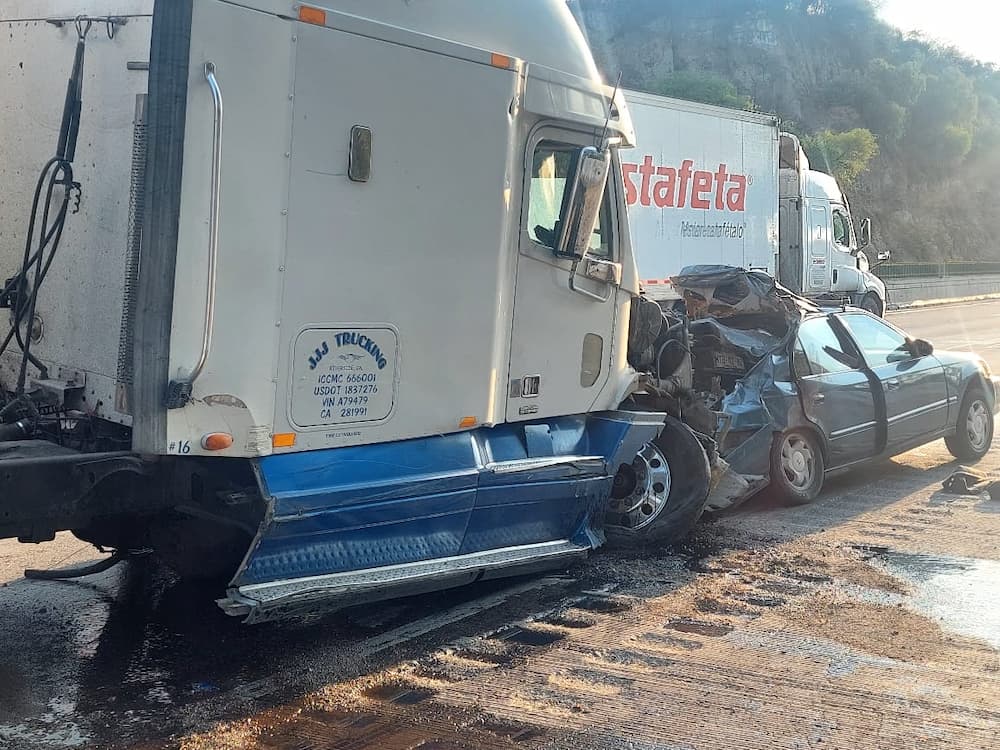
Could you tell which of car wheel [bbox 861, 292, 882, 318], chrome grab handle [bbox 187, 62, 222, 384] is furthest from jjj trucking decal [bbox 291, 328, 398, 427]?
car wheel [bbox 861, 292, 882, 318]

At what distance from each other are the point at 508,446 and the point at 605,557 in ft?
4.34

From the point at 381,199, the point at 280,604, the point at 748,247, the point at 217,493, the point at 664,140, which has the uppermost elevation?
the point at 664,140

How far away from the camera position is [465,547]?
5.60 metres

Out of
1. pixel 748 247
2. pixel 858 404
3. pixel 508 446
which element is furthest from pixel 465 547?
pixel 748 247

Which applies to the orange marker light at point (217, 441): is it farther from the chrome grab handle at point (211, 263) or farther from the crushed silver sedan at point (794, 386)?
the crushed silver sedan at point (794, 386)

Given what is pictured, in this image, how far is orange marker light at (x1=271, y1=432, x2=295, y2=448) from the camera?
15.6ft

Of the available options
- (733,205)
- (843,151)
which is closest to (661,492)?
(733,205)

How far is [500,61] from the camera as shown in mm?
5539

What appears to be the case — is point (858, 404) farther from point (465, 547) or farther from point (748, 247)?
point (748, 247)

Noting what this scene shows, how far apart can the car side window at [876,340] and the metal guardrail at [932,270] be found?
34549 millimetres

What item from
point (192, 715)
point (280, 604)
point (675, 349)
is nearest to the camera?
point (192, 715)

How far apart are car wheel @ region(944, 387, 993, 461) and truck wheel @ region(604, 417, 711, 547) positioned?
12.7ft

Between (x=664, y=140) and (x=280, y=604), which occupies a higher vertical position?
(x=664, y=140)

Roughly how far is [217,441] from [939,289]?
43885 millimetres
